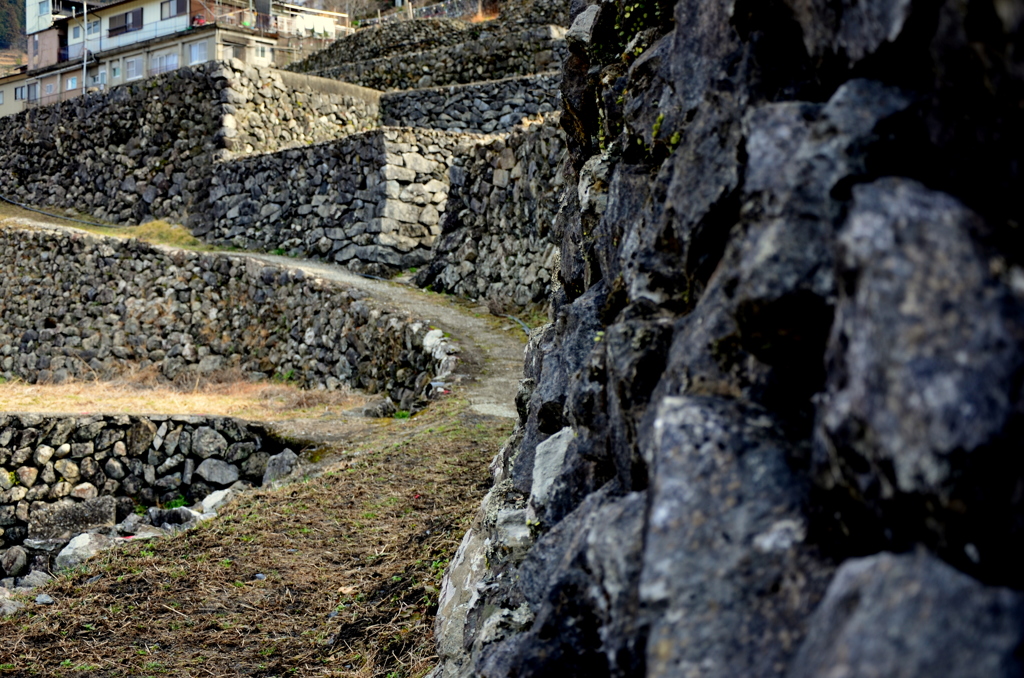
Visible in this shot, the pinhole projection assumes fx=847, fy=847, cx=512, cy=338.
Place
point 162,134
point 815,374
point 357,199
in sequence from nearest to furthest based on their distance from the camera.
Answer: point 815,374
point 357,199
point 162,134

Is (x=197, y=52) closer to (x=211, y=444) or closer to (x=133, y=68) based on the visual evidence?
(x=133, y=68)

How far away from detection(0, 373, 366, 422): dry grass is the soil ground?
2369 millimetres

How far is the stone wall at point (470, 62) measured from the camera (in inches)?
911

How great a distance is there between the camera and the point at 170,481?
9289mm

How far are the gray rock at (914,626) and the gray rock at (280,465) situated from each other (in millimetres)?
7410

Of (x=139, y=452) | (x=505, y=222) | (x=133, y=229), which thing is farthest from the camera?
(x=133, y=229)

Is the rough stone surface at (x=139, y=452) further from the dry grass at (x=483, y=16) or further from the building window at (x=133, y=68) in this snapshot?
the building window at (x=133, y=68)

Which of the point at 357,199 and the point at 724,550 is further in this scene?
the point at 357,199

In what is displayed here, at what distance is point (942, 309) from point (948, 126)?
0.39 meters

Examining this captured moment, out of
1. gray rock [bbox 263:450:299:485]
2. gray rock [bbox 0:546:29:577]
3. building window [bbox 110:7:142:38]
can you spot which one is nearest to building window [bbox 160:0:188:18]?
building window [bbox 110:7:142:38]

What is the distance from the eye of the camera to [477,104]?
72.3ft

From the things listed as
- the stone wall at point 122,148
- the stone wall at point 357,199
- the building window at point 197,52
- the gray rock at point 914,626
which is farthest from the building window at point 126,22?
the gray rock at point 914,626

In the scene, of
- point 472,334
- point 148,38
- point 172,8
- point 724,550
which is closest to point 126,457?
point 472,334

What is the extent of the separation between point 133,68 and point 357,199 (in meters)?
24.2
